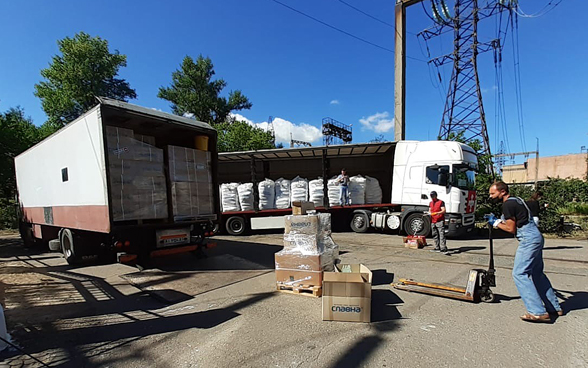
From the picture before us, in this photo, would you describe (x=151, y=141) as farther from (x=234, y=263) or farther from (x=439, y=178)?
(x=439, y=178)

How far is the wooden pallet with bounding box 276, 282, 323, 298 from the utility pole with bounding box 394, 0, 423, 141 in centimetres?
1146

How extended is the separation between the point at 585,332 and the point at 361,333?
241cm

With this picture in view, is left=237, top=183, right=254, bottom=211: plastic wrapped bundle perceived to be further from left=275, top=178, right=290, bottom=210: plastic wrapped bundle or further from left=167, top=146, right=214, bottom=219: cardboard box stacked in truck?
left=167, top=146, right=214, bottom=219: cardboard box stacked in truck

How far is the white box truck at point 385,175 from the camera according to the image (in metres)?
9.37

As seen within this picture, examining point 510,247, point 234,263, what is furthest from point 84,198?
point 510,247

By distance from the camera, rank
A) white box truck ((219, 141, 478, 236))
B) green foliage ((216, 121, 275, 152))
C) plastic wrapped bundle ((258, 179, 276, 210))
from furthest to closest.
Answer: green foliage ((216, 121, 275, 152)) < plastic wrapped bundle ((258, 179, 276, 210)) < white box truck ((219, 141, 478, 236))

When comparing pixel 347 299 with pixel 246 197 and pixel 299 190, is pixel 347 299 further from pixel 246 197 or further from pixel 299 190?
pixel 246 197

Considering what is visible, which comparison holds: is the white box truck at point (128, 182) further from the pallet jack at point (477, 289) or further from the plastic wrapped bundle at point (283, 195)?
the pallet jack at point (477, 289)

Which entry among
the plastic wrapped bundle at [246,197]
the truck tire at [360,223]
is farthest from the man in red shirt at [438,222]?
the plastic wrapped bundle at [246,197]

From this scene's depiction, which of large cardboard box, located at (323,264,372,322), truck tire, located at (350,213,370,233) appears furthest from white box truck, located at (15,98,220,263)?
truck tire, located at (350,213,370,233)

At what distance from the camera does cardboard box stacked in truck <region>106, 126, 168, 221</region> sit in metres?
5.34

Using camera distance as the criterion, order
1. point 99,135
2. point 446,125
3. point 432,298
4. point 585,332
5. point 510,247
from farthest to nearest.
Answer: point 446,125
point 510,247
point 99,135
point 432,298
point 585,332

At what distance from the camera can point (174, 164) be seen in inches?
249

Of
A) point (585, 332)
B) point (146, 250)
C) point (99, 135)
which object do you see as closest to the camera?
point (585, 332)
